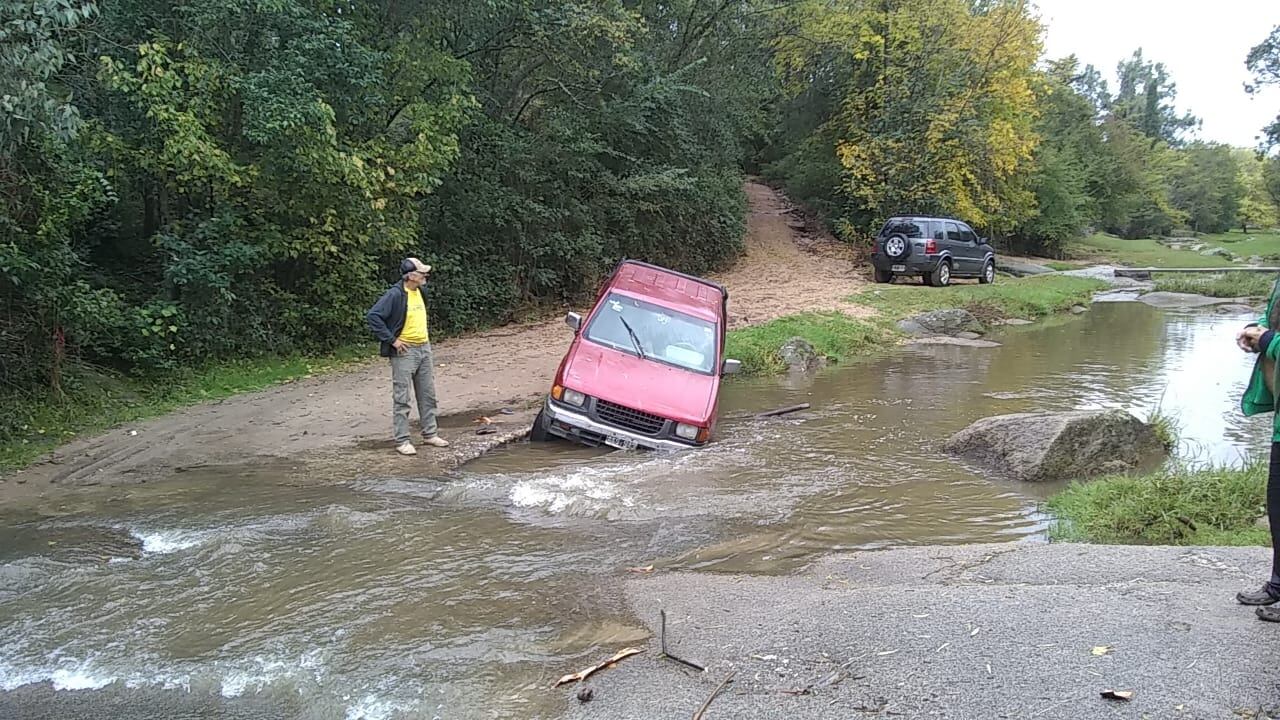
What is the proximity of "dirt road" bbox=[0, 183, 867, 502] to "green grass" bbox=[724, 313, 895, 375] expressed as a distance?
311cm

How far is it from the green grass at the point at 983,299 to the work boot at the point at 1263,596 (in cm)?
1540

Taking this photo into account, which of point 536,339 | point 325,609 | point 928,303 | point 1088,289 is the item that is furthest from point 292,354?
point 1088,289

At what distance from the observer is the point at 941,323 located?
1891cm

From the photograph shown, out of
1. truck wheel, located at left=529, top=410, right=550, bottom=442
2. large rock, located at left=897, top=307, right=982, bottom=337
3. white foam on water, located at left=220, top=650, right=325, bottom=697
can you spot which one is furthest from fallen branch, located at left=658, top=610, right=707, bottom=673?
large rock, located at left=897, top=307, right=982, bottom=337

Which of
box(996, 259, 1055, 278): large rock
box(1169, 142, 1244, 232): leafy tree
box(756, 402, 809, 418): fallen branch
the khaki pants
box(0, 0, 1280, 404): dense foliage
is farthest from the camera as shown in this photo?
box(1169, 142, 1244, 232): leafy tree

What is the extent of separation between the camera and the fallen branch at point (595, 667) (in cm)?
375

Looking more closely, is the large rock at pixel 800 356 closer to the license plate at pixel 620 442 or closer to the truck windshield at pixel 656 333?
the truck windshield at pixel 656 333

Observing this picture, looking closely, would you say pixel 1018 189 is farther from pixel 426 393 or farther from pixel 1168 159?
pixel 1168 159

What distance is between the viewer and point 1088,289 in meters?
26.5

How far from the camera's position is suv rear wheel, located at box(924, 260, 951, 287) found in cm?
2397

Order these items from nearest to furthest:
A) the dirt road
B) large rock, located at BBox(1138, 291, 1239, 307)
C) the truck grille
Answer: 1. the dirt road
2. the truck grille
3. large rock, located at BBox(1138, 291, 1239, 307)

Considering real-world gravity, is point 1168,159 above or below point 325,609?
above

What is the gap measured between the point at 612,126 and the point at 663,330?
38.2ft

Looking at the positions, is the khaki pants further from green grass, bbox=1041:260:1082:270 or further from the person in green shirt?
green grass, bbox=1041:260:1082:270
